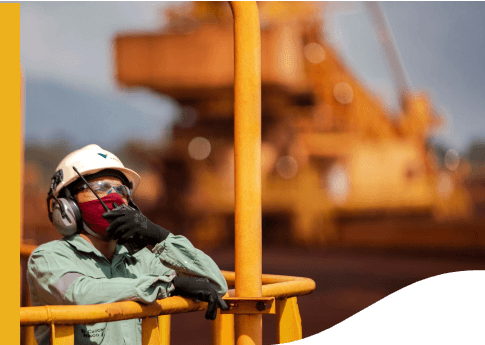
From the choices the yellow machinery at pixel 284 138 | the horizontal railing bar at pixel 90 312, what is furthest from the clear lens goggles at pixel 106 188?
the yellow machinery at pixel 284 138

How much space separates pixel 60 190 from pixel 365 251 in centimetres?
2444

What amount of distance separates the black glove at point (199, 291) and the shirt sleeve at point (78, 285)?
0.04 meters

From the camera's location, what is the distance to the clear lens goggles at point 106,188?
2098mm

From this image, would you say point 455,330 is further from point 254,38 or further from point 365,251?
point 365,251

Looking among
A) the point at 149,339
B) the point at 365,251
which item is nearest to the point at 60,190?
the point at 149,339

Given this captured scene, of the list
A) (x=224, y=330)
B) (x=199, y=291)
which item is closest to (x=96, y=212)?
(x=199, y=291)

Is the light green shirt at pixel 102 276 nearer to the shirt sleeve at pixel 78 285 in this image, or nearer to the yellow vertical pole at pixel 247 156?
the shirt sleeve at pixel 78 285

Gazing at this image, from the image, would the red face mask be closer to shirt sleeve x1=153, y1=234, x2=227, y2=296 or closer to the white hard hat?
the white hard hat

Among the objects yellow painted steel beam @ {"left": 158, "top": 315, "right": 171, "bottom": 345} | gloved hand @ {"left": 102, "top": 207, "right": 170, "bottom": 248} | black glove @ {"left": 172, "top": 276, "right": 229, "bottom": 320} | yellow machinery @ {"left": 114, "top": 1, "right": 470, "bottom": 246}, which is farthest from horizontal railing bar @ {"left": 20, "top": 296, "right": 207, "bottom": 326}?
yellow machinery @ {"left": 114, "top": 1, "right": 470, "bottom": 246}

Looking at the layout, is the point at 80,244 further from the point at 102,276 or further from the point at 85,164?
the point at 85,164

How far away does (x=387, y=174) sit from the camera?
2152 centimetres

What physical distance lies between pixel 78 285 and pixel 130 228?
0.77ft

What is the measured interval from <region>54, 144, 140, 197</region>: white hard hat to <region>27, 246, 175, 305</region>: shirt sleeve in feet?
1.04

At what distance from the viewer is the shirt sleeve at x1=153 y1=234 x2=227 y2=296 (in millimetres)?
1879
